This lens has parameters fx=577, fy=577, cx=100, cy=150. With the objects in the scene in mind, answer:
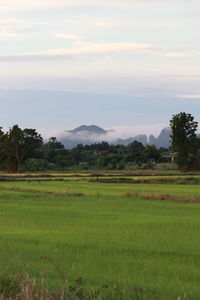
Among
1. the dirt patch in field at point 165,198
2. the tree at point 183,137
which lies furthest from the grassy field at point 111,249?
the tree at point 183,137

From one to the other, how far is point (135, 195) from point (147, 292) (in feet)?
69.1

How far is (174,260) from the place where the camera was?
9359 mm

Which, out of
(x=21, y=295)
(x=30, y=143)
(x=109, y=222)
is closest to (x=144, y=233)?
(x=109, y=222)

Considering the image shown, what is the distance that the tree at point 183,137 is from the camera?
67.6 metres

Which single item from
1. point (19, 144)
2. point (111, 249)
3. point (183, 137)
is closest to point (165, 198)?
point (111, 249)

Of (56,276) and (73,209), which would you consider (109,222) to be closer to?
(73,209)

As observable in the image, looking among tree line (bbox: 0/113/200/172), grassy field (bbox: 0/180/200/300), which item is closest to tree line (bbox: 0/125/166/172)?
tree line (bbox: 0/113/200/172)

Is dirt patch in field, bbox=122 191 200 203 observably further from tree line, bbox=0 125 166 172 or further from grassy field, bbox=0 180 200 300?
tree line, bbox=0 125 166 172

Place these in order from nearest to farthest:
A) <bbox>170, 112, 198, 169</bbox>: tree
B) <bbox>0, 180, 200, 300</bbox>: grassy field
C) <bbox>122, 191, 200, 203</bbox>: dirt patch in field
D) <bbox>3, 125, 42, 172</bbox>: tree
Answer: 1. <bbox>0, 180, 200, 300</bbox>: grassy field
2. <bbox>122, 191, 200, 203</bbox>: dirt patch in field
3. <bbox>170, 112, 198, 169</bbox>: tree
4. <bbox>3, 125, 42, 172</bbox>: tree

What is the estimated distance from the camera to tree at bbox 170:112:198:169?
67562 mm

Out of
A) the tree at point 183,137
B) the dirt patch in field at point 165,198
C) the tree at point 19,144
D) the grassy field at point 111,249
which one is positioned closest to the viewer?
the grassy field at point 111,249

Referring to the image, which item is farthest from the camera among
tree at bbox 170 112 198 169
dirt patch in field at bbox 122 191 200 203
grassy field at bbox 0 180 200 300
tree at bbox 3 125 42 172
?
tree at bbox 3 125 42 172

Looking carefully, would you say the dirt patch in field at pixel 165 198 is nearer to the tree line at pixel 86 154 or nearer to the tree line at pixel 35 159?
the tree line at pixel 86 154

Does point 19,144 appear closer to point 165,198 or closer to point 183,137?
point 183,137
